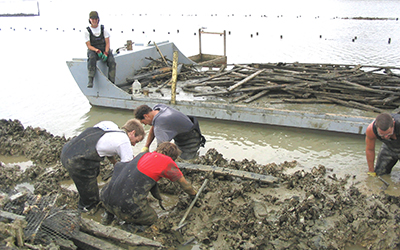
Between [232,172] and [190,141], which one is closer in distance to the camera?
[232,172]

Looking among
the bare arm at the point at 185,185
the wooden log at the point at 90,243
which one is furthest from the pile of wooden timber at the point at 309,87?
the wooden log at the point at 90,243


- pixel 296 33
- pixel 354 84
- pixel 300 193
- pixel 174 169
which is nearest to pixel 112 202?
pixel 174 169

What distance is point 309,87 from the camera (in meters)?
8.22

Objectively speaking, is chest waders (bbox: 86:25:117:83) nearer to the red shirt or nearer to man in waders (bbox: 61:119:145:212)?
man in waders (bbox: 61:119:145:212)

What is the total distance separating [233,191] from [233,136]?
3056 mm

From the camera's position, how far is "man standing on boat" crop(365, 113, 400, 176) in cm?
443

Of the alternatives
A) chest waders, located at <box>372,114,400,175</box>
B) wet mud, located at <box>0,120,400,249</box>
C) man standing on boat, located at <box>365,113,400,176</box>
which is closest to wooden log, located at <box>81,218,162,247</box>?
wet mud, located at <box>0,120,400,249</box>

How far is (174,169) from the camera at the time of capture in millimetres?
3789

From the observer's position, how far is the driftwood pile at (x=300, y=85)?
7625mm

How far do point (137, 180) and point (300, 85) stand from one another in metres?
5.99

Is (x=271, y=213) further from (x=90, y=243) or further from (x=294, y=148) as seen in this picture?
(x=294, y=148)

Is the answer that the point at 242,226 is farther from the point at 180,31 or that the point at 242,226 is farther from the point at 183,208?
the point at 180,31

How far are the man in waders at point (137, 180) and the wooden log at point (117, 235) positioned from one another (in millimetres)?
253

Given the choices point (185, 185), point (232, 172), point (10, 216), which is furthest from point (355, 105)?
point (10, 216)
